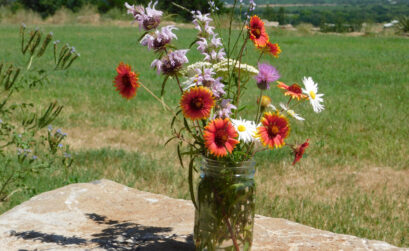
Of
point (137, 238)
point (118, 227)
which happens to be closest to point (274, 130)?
point (137, 238)

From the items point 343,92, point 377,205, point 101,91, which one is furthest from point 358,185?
point 101,91

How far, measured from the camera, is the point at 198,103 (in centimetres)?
169

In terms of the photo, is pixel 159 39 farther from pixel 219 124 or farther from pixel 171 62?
pixel 219 124

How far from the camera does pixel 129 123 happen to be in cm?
607

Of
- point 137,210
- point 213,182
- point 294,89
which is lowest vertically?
point 137,210

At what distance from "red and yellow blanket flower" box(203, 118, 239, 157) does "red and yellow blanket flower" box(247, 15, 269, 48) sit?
1.20 ft

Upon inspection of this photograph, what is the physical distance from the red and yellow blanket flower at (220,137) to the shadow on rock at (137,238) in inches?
23.9

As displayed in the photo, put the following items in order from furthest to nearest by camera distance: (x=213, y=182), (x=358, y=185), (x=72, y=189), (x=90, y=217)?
(x=358, y=185) < (x=72, y=189) < (x=90, y=217) < (x=213, y=182)

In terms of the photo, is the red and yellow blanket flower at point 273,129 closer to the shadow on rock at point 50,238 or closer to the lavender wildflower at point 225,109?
the lavender wildflower at point 225,109

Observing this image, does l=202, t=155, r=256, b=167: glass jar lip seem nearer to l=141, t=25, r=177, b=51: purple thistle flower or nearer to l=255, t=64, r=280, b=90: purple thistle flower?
l=255, t=64, r=280, b=90: purple thistle flower

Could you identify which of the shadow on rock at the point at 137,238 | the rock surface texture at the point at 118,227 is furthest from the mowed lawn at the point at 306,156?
the shadow on rock at the point at 137,238

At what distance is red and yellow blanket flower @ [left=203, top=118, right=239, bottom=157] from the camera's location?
5.42 ft

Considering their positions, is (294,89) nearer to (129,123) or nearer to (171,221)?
(171,221)

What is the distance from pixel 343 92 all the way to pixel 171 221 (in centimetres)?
667
